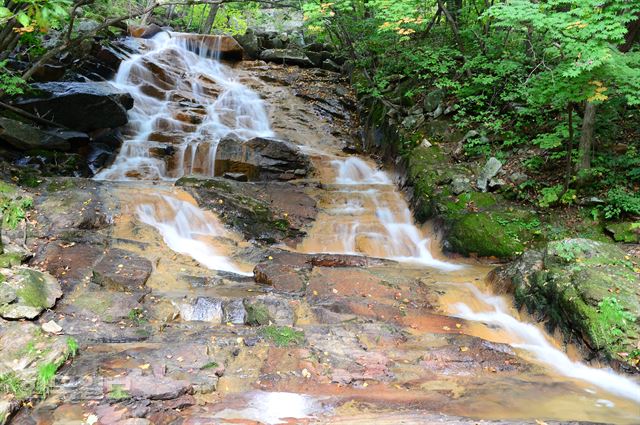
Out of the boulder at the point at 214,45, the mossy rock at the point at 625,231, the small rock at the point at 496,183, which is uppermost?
the boulder at the point at 214,45

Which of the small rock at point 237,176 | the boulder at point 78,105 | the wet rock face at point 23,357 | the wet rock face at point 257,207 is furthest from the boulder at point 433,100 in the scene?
the wet rock face at point 23,357

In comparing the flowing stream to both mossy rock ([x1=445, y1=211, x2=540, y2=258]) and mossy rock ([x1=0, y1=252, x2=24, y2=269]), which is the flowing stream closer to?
mossy rock ([x1=445, y1=211, x2=540, y2=258])

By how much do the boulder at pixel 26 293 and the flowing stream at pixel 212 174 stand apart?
237 cm

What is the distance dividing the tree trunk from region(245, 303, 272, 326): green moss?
6294 millimetres

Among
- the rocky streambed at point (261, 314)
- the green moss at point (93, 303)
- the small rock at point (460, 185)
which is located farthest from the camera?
the small rock at point (460, 185)

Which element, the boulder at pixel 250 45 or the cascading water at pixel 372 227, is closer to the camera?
the cascading water at pixel 372 227

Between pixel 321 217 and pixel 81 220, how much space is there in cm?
475

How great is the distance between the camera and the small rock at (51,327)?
4307 millimetres

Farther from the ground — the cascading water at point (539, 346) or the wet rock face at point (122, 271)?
the cascading water at point (539, 346)

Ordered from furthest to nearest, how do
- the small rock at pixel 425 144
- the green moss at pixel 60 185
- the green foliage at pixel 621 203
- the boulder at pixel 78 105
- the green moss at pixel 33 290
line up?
1. the small rock at pixel 425 144
2. the boulder at pixel 78 105
3. the green moss at pixel 60 185
4. the green foliage at pixel 621 203
5. the green moss at pixel 33 290

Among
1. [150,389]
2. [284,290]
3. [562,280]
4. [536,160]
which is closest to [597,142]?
[536,160]

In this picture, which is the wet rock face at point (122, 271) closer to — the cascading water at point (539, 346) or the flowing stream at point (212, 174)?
the flowing stream at point (212, 174)

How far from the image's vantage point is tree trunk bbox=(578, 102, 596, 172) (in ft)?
24.4

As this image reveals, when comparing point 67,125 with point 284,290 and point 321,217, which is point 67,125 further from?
point 284,290
